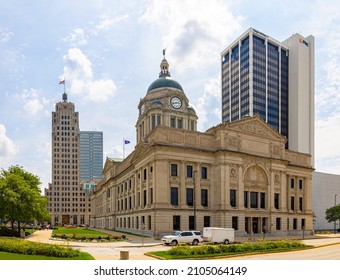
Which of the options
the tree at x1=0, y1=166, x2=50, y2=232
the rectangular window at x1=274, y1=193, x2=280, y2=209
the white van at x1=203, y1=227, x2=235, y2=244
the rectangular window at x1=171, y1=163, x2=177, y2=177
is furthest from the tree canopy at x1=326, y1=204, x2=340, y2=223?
the tree at x1=0, y1=166, x2=50, y2=232

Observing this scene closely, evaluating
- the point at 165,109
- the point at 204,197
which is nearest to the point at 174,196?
the point at 204,197

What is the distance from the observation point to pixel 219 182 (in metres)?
63.1

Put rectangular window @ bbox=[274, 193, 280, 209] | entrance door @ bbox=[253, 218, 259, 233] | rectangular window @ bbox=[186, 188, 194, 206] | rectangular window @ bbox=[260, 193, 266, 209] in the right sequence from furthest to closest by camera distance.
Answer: rectangular window @ bbox=[274, 193, 280, 209] < rectangular window @ bbox=[260, 193, 266, 209] < entrance door @ bbox=[253, 218, 259, 233] < rectangular window @ bbox=[186, 188, 194, 206]

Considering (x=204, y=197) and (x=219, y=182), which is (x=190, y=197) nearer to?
(x=204, y=197)

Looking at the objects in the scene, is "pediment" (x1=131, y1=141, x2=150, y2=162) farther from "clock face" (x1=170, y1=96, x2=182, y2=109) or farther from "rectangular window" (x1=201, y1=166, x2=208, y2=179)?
"clock face" (x1=170, y1=96, x2=182, y2=109)

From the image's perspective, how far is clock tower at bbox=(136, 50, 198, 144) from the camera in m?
93.4

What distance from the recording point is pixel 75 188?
19462cm

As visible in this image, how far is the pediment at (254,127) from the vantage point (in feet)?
219

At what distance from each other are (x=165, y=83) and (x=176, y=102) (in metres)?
7.05

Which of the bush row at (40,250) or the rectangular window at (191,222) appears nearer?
the bush row at (40,250)

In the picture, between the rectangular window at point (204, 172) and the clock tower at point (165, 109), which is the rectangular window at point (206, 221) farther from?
the clock tower at point (165, 109)

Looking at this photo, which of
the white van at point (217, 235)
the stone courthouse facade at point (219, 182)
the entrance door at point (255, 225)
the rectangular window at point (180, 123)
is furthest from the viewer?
the rectangular window at point (180, 123)

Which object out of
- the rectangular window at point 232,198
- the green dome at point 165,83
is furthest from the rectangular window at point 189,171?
the green dome at point 165,83
